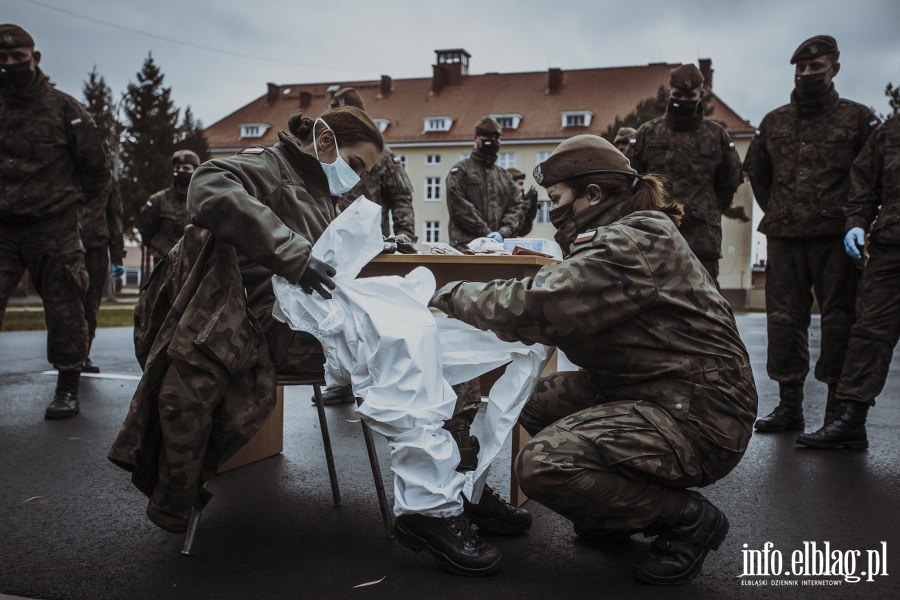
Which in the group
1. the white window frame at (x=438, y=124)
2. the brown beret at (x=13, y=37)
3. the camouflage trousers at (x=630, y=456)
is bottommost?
the camouflage trousers at (x=630, y=456)

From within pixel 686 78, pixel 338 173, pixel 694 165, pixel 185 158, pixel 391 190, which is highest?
pixel 686 78

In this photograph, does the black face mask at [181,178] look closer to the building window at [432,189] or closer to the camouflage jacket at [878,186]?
the camouflage jacket at [878,186]

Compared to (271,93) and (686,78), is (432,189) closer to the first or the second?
(271,93)

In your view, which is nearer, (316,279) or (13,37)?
(316,279)

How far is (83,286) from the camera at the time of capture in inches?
219

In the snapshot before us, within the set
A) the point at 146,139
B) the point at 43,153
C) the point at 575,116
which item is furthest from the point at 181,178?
the point at 575,116

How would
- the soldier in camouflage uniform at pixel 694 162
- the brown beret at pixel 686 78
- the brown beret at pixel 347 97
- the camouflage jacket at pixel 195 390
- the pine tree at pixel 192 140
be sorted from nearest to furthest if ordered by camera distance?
the camouflage jacket at pixel 195 390
the brown beret at pixel 686 78
the soldier in camouflage uniform at pixel 694 162
the brown beret at pixel 347 97
the pine tree at pixel 192 140

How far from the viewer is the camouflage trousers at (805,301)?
506cm

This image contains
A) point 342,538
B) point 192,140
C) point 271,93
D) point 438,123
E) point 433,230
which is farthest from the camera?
point 271,93

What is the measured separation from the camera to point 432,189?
50.0 m

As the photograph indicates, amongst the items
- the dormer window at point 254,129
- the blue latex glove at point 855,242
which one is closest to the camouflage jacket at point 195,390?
the blue latex glove at point 855,242

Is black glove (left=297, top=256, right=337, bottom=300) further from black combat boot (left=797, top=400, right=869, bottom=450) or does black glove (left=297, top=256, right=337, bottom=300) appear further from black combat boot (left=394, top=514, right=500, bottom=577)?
black combat boot (left=797, top=400, right=869, bottom=450)

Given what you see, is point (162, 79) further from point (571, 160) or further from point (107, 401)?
point (571, 160)

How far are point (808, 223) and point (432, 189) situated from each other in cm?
4544
